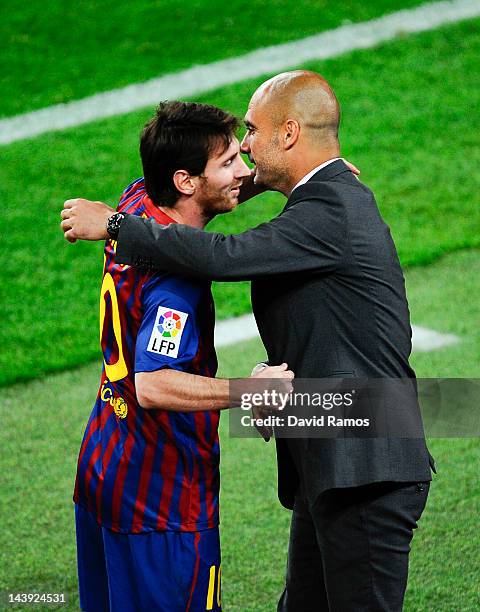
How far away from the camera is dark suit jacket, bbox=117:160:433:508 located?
131 inches

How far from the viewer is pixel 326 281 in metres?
3.40

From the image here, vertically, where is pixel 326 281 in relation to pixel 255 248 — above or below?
below

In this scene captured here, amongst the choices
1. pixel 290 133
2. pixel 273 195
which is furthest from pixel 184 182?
pixel 273 195

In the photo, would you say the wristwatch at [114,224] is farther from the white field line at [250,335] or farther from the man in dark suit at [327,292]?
the white field line at [250,335]

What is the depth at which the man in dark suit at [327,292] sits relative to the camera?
11.0ft

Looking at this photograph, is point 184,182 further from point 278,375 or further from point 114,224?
point 278,375

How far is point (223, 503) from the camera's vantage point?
5629mm

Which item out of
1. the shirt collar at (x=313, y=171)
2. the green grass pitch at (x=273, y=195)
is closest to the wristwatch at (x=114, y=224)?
the shirt collar at (x=313, y=171)

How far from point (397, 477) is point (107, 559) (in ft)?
3.15

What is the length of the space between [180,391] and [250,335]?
4.38 m

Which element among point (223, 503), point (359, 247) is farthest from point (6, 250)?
point (359, 247)

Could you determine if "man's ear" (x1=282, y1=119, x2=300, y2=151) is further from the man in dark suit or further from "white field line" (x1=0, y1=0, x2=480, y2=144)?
"white field line" (x1=0, y1=0, x2=480, y2=144)

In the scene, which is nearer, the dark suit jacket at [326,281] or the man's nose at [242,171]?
the dark suit jacket at [326,281]

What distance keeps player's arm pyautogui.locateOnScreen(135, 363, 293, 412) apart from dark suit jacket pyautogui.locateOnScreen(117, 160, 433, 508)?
187 mm
